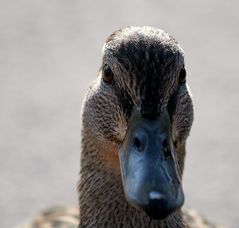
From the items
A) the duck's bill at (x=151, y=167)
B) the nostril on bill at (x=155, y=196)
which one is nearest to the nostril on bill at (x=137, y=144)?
the duck's bill at (x=151, y=167)

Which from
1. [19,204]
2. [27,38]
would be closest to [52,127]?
[19,204]

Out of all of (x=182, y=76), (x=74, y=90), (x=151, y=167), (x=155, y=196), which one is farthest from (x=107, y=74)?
(x=74, y=90)

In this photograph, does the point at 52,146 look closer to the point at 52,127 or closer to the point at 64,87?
the point at 52,127

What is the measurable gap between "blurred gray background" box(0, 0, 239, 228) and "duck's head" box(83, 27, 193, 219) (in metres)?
2.42

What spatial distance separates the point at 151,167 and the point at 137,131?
186 millimetres

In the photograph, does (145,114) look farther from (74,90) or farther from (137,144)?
(74,90)

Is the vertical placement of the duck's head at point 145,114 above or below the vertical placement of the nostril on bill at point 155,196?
above

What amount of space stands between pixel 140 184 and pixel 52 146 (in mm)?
3233

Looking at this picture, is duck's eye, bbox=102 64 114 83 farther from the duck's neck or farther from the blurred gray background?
the blurred gray background

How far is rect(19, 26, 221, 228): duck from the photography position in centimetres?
362

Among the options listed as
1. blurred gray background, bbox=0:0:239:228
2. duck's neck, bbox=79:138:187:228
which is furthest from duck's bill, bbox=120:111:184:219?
blurred gray background, bbox=0:0:239:228

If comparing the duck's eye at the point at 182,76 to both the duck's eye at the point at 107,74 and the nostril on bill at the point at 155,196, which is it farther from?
the nostril on bill at the point at 155,196

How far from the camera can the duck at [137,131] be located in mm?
3619

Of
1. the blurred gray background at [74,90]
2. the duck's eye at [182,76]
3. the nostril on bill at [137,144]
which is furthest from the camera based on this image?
the blurred gray background at [74,90]
